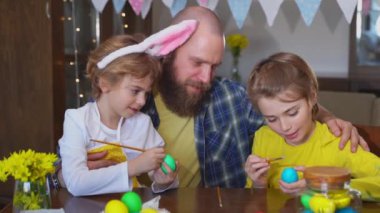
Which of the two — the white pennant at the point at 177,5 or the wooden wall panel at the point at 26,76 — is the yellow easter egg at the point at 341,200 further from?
the wooden wall panel at the point at 26,76

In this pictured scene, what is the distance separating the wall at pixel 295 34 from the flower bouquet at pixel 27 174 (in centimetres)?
309

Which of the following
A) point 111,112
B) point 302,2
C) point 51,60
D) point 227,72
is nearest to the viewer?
point 111,112

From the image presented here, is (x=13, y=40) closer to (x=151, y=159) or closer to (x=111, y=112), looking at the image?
(x=111, y=112)

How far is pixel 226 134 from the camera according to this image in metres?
1.97

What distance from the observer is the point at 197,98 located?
74.5 inches

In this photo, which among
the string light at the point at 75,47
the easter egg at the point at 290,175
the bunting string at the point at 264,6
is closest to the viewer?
the easter egg at the point at 290,175

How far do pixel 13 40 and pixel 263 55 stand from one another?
1996mm

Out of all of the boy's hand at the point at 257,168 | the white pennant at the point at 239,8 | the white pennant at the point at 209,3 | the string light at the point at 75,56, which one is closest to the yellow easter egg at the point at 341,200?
the boy's hand at the point at 257,168

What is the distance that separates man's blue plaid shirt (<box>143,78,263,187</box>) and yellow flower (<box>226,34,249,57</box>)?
2.08 meters

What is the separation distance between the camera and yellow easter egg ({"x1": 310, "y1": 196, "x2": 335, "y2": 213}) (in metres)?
1.03

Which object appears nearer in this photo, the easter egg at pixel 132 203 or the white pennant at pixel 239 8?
the easter egg at pixel 132 203

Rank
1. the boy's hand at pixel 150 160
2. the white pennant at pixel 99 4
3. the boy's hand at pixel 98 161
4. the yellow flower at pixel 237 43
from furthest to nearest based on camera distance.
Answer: the yellow flower at pixel 237 43 → the white pennant at pixel 99 4 → the boy's hand at pixel 98 161 → the boy's hand at pixel 150 160

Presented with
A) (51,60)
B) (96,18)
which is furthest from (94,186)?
(96,18)

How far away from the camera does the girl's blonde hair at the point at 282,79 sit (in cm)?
153
